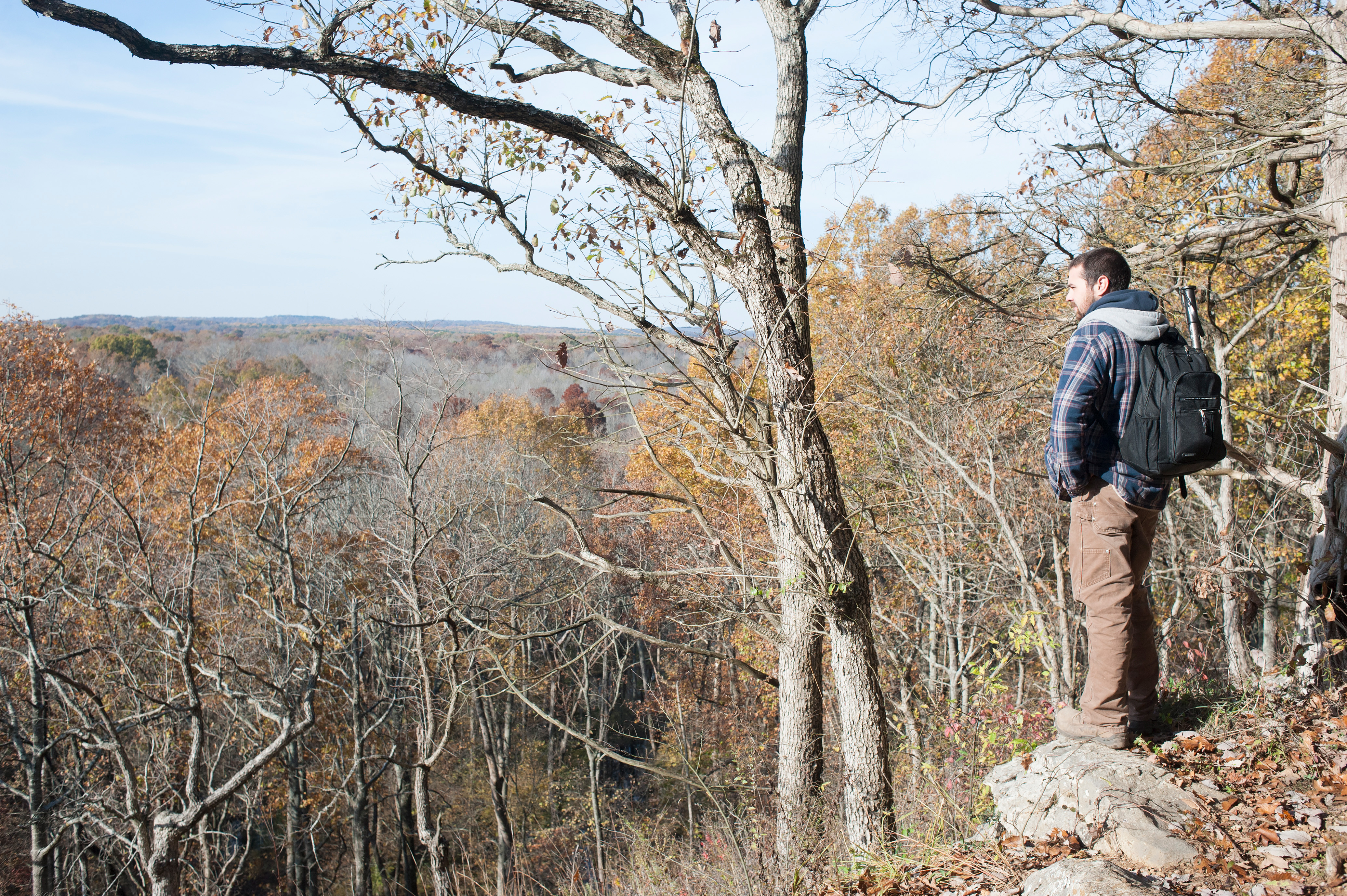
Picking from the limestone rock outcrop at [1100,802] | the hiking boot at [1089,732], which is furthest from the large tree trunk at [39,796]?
the hiking boot at [1089,732]

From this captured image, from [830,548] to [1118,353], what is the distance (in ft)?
7.32

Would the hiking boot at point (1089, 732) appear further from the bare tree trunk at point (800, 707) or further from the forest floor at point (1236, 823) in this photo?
the bare tree trunk at point (800, 707)

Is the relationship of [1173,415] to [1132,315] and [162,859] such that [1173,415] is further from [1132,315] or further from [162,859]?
[162,859]

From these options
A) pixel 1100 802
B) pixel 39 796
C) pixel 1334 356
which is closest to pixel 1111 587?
pixel 1100 802

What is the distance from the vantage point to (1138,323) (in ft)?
9.53

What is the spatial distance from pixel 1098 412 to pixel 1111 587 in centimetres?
68

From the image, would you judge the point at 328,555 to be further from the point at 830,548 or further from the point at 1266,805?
the point at 1266,805

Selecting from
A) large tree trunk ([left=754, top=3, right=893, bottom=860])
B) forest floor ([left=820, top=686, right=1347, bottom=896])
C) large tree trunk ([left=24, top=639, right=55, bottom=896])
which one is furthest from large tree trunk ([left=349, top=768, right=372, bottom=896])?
forest floor ([left=820, top=686, right=1347, bottom=896])

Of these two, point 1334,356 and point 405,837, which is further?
point 405,837

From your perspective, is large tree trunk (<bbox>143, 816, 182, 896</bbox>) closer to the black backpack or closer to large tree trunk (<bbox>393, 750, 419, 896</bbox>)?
large tree trunk (<bbox>393, 750, 419, 896</bbox>)

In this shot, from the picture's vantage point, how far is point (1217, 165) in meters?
4.72

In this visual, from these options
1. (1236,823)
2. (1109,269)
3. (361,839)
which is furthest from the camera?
(361,839)

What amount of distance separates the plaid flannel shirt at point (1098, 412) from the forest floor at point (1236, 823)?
1110 mm

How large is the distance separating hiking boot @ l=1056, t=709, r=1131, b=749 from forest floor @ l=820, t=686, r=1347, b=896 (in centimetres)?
13
